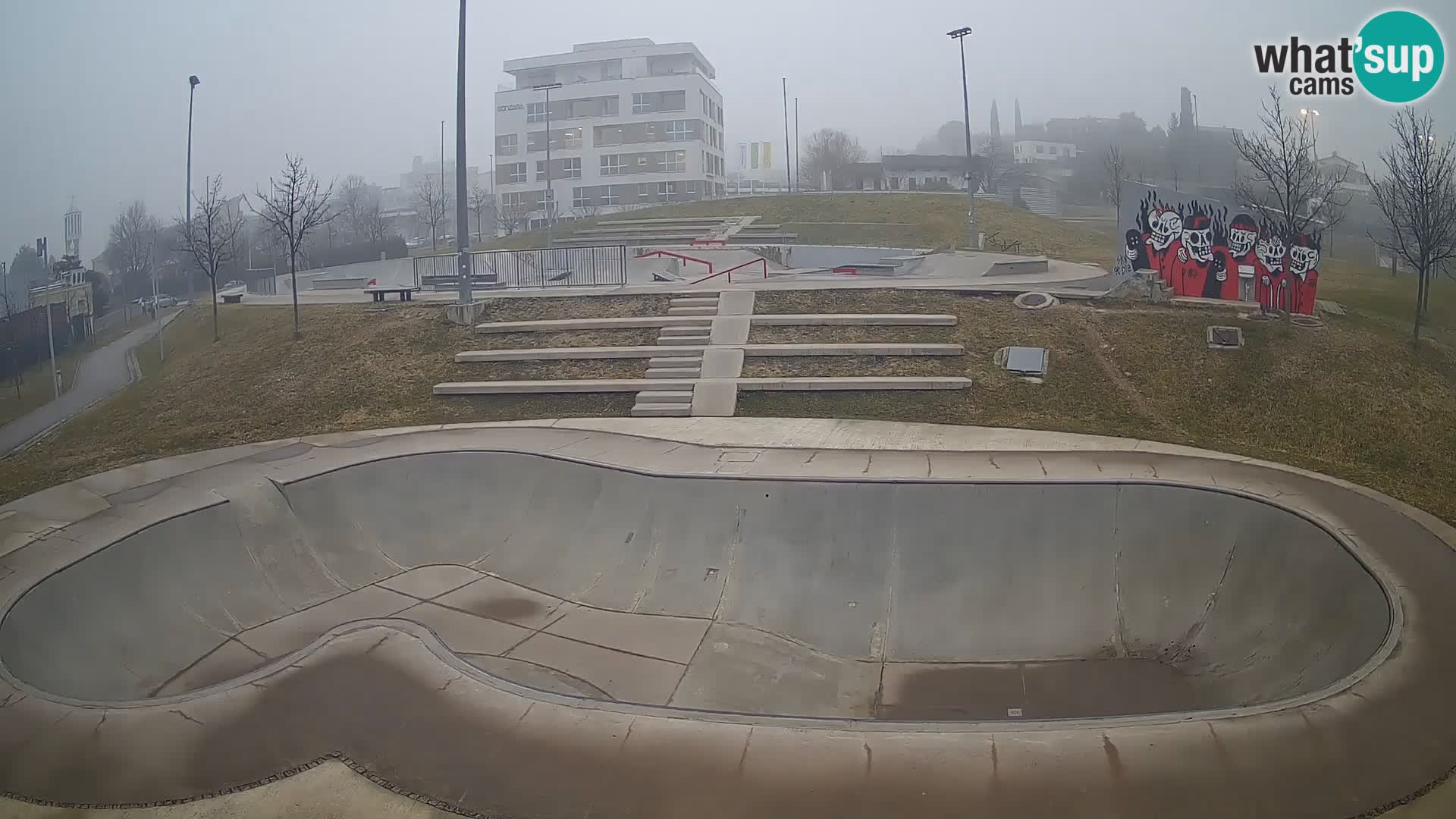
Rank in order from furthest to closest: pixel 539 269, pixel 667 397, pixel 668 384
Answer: pixel 539 269 → pixel 668 384 → pixel 667 397

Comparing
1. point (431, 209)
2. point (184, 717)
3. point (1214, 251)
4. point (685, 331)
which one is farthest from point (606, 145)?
point (184, 717)

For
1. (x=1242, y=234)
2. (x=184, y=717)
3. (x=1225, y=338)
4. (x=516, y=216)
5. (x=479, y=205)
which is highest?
(x=479, y=205)

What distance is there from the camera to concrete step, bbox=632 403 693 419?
669 inches

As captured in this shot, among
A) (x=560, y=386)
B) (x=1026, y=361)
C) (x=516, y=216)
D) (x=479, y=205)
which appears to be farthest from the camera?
(x=479, y=205)

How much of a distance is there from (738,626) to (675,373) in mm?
8657

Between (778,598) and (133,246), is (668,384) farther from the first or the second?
(133,246)

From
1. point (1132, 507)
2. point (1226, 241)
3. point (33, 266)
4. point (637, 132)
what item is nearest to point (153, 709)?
point (1132, 507)

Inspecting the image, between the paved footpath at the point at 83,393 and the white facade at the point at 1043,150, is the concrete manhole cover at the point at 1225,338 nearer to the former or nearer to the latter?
the paved footpath at the point at 83,393

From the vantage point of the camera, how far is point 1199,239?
2064cm

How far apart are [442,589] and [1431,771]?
433 inches

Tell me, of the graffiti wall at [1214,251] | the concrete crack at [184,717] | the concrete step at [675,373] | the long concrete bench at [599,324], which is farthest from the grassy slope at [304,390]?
the graffiti wall at [1214,251]

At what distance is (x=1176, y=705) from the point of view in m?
8.98

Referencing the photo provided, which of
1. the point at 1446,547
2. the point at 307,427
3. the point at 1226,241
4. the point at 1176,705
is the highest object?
the point at 1226,241

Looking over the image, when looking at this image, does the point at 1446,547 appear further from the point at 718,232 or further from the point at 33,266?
the point at 718,232
